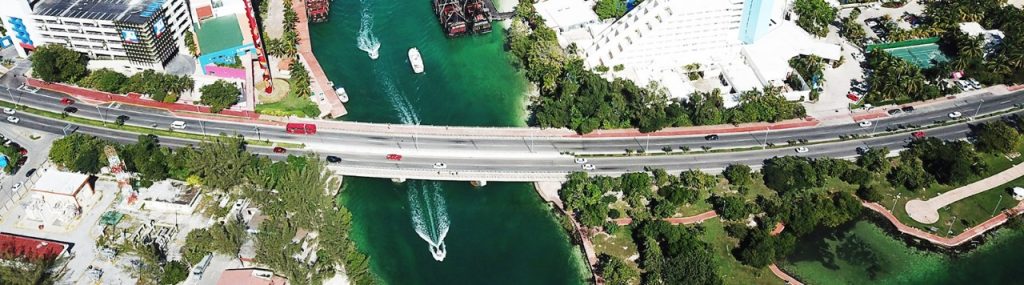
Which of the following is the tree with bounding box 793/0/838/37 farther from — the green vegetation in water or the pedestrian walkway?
the green vegetation in water

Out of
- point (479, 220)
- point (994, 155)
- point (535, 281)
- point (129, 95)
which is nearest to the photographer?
point (535, 281)

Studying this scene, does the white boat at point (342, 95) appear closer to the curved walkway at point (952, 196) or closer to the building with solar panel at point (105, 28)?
the building with solar panel at point (105, 28)

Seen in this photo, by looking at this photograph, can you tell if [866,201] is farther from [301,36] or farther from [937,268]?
[301,36]

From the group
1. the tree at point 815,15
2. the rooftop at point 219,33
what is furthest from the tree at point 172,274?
the tree at point 815,15

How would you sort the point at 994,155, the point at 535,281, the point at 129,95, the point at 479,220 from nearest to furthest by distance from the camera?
the point at 535,281, the point at 479,220, the point at 994,155, the point at 129,95

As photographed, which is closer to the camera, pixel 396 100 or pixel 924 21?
pixel 396 100

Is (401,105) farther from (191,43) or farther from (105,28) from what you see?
(105,28)

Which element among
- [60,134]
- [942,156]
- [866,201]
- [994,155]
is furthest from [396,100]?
[994,155]
